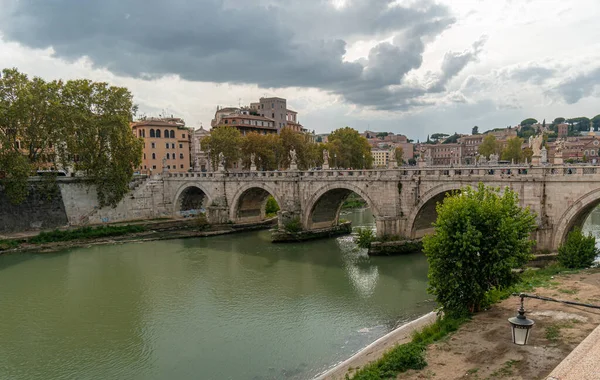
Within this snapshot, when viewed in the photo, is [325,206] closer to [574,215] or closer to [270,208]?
[270,208]

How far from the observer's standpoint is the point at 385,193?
2253 centimetres

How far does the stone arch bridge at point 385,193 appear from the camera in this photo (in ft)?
52.1

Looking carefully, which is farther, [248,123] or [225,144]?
[248,123]

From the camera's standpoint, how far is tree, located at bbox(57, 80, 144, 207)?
94.9ft

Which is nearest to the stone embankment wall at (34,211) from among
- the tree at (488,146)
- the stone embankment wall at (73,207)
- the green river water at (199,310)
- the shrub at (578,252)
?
the stone embankment wall at (73,207)

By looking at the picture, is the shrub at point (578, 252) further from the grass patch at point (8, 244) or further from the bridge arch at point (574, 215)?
the grass patch at point (8, 244)

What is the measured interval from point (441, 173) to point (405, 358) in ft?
44.1

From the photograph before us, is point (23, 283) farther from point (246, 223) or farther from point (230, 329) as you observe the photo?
point (246, 223)

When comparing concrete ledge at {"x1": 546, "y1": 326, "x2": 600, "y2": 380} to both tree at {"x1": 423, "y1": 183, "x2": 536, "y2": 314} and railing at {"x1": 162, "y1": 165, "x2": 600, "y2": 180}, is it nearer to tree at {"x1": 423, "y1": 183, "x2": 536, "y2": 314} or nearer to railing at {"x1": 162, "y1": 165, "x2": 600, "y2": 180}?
tree at {"x1": 423, "y1": 183, "x2": 536, "y2": 314}

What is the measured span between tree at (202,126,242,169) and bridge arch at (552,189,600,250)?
28.8m

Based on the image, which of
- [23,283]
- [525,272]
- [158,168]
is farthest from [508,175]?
[158,168]

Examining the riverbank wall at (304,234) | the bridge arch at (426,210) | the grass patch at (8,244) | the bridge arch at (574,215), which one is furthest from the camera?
the riverbank wall at (304,234)

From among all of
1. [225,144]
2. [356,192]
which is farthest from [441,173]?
[225,144]

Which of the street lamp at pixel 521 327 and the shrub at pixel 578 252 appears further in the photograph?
the shrub at pixel 578 252
